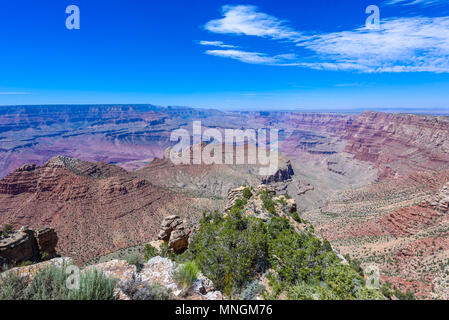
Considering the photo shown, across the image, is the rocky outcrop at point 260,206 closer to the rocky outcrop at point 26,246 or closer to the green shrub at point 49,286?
the green shrub at point 49,286

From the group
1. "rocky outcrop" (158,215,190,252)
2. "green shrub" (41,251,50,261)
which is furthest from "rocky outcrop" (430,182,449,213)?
"green shrub" (41,251,50,261)

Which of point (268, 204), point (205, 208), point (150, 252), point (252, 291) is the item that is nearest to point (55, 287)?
point (252, 291)

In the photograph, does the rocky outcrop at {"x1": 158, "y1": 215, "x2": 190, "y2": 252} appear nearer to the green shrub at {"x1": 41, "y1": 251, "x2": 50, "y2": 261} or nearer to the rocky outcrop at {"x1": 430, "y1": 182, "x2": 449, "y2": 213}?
the green shrub at {"x1": 41, "y1": 251, "x2": 50, "y2": 261}

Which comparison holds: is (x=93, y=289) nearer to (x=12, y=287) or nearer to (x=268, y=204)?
(x=12, y=287)

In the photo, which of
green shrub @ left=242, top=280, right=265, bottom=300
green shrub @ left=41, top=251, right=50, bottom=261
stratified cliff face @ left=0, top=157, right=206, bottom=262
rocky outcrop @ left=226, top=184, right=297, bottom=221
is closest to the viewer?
green shrub @ left=242, top=280, right=265, bottom=300
